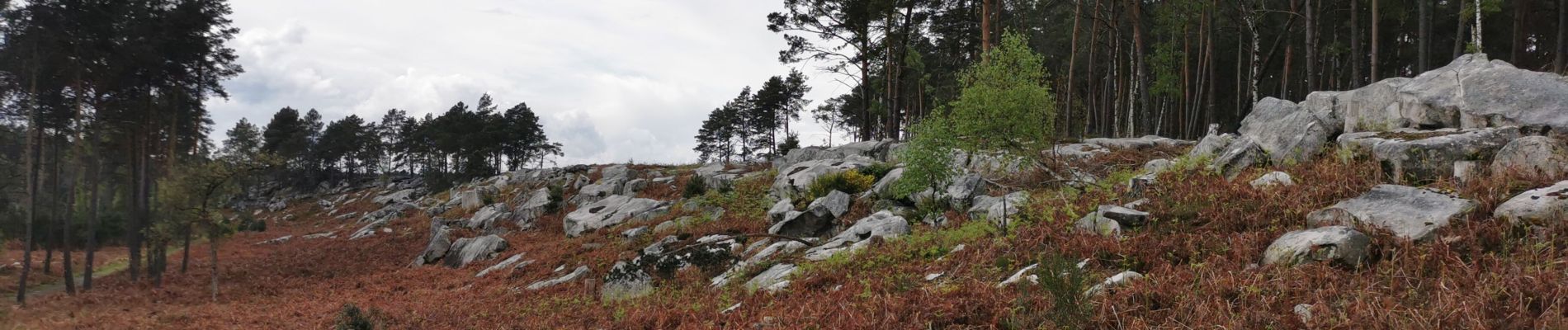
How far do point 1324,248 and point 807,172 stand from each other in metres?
15.3

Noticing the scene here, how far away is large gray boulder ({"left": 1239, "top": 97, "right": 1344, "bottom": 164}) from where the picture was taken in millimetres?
10258

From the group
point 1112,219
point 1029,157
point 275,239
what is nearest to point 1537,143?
point 1112,219

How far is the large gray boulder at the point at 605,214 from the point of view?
22172mm

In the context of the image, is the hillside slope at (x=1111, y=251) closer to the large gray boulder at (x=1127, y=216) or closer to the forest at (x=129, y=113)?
the large gray boulder at (x=1127, y=216)

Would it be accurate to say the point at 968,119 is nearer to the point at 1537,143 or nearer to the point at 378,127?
the point at 1537,143

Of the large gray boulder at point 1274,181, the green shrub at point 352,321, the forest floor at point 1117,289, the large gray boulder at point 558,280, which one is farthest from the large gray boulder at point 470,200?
the large gray boulder at point 1274,181

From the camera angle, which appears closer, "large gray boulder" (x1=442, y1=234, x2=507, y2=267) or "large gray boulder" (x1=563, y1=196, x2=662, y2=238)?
"large gray boulder" (x1=442, y1=234, x2=507, y2=267)

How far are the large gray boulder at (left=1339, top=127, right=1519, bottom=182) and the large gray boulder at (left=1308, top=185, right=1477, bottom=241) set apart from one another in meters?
1.22

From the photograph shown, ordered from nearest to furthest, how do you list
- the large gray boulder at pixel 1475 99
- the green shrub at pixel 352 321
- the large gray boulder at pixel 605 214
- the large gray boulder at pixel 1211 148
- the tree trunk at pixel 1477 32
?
the large gray boulder at pixel 1475 99
the green shrub at pixel 352 321
the large gray boulder at pixel 1211 148
the tree trunk at pixel 1477 32
the large gray boulder at pixel 605 214

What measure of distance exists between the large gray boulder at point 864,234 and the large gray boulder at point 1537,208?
663 cm

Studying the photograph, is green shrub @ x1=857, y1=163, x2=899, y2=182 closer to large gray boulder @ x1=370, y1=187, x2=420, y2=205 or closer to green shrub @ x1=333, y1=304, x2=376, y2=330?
green shrub @ x1=333, y1=304, x2=376, y2=330

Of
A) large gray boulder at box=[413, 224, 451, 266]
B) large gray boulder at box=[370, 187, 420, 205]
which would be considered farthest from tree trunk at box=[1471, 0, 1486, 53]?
large gray boulder at box=[370, 187, 420, 205]

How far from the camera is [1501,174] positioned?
275 inches

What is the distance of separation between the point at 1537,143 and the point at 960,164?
9454 millimetres
